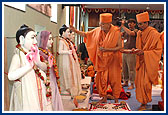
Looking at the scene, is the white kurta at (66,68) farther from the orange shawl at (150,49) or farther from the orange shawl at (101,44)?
the orange shawl at (150,49)

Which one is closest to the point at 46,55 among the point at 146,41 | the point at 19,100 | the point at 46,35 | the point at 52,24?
the point at 46,35

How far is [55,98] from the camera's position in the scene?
7.07ft

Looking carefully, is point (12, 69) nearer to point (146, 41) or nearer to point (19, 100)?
point (19, 100)

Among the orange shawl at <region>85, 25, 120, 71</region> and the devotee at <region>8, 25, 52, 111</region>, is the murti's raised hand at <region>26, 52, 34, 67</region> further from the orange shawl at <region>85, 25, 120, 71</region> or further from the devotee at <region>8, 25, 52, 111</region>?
the orange shawl at <region>85, 25, 120, 71</region>

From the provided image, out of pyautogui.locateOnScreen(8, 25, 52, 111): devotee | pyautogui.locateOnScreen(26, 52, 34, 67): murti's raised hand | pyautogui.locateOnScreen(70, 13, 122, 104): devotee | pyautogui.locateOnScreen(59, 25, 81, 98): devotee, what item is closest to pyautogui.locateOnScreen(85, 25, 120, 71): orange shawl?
pyautogui.locateOnScreen(70, 13, 122, 104): devotee

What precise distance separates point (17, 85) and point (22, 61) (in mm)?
202

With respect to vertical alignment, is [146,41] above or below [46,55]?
above

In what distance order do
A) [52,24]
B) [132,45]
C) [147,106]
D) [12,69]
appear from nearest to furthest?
[12,69], [52,24], [147,106], [132,45]

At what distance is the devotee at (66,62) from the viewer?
277cm

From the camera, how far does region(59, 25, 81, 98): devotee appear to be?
2.77 metres

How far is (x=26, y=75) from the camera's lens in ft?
5.38

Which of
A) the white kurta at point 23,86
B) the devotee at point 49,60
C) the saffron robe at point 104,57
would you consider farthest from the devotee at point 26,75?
the saffron robe at point 104,57

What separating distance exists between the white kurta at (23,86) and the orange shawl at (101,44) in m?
1.43

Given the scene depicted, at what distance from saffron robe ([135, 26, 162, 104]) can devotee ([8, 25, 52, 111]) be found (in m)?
1.63
